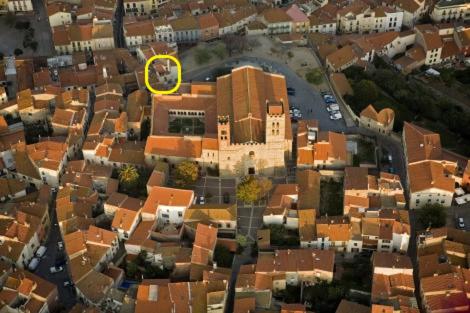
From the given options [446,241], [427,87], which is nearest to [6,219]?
[446,241]

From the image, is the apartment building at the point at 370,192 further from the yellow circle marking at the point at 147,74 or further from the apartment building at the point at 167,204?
the yellow circle marking at the point at 147,74

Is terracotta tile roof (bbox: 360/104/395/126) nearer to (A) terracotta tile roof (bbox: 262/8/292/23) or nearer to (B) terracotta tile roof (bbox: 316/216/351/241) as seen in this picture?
(B) terracotta tile roof (bbox: 316/216/351/241)

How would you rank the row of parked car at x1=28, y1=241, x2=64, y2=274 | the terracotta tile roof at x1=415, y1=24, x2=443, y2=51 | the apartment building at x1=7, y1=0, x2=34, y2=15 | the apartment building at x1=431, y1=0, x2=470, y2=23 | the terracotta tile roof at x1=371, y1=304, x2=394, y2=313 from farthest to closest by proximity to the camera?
the apartment building at x1=7, y1=0, x2=34, y2=15
the apartment building at x1=431, y1=0, x2=470, y2=23
the terracotta tile roof at x1=415, y1=24, x2=443, y2=51
the row of parked car at x1=28, y1=241, x2=64, y2=274
the terracotta tile roof at x1=371, y1=304, x2=394, y2=313

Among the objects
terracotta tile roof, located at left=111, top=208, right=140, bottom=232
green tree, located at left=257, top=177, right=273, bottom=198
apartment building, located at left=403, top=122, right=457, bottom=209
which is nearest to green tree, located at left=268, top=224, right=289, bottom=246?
green tree, located at left=257, top=177, right=273, bottom=198

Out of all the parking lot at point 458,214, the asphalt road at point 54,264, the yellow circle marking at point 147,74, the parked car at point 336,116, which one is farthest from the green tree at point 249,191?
the parking lot at point 458,214

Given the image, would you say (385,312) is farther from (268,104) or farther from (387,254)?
(268,104)

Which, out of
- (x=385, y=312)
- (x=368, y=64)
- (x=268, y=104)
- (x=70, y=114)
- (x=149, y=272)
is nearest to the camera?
(x=385, y=312)
